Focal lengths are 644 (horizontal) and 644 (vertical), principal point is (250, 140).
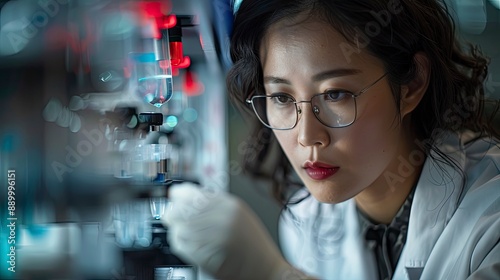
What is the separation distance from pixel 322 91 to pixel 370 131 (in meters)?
0.10

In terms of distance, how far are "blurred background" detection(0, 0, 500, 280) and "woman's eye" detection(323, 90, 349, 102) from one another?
0.14 meters

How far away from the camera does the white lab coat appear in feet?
2.60

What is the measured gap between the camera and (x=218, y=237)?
0.69m

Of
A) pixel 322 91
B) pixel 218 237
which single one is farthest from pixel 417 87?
pixel 218 237

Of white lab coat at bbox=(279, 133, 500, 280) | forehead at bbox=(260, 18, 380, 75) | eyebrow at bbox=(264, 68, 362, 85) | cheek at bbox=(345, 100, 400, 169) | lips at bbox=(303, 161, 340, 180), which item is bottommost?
white lab coat at bbox=(279, 133, 500, 280)

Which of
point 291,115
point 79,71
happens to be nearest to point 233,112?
point 291,115

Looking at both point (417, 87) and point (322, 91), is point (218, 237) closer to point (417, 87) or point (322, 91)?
point (322, 91)

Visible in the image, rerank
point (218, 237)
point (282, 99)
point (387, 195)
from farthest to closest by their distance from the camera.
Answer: point (387, 195) → point (282, 99) → point (218, 237)

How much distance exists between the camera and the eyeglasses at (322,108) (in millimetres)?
782

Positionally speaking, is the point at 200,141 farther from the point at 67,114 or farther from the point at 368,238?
the point at 368,238

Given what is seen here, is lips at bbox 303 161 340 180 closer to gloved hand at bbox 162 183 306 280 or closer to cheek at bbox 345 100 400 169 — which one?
cheek at bbox 345 100 400 169

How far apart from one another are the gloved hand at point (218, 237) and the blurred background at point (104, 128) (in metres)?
0.04

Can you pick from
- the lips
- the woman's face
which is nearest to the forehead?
the woman's face

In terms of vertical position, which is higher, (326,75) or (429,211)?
(326,75)
